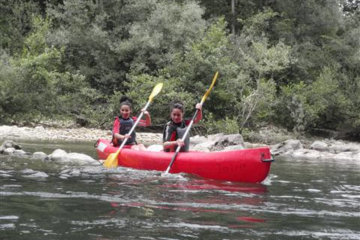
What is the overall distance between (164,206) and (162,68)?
17.7 metres

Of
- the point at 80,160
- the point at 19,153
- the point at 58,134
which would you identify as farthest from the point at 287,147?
the point at 19,153

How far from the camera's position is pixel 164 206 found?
15.3 ft

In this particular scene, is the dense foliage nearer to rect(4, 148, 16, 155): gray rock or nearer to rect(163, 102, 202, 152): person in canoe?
rect(4, 148, 16, 155): gray rock

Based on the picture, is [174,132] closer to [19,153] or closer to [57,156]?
[57,156]

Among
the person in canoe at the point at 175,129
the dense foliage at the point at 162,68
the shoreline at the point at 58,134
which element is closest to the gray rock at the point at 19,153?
the person in canoe at the point at 175,129

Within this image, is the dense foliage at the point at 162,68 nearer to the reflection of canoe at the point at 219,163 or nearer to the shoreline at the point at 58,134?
the shoreline at the point at 58,134

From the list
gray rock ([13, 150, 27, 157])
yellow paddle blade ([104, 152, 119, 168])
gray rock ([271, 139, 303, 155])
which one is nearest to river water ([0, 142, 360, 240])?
yellow paddle blade ([104, 152, 119, 168])

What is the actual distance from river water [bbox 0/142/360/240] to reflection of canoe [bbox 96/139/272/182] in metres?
0.16

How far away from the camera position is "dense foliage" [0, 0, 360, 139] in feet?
64.3

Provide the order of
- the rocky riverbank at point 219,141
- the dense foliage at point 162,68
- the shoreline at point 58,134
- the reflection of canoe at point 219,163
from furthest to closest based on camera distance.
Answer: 1. the dense foliage at point 162,68
2. the shoreline at point 58,134
3. the rocky riverbank at point 219,141
4. the reflection of canoe at point 219,163

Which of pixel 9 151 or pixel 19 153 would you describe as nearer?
pixel 19 153

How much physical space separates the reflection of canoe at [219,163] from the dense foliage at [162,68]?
38.4 ft

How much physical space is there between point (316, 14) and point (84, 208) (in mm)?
27243

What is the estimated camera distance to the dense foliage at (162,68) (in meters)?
19.6
